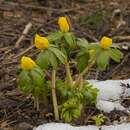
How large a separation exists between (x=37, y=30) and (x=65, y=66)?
3.45ft

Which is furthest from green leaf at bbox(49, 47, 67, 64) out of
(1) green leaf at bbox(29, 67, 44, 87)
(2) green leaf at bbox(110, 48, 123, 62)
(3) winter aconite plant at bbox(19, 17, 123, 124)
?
(2) green leaf at bbox(110, 48, 123, 62)

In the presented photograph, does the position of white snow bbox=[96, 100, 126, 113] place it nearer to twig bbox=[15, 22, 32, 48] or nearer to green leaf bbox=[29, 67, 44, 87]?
green leaf bbox=[29, 67, 44, 87]

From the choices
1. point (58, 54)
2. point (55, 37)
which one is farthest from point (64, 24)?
point (58, 54)

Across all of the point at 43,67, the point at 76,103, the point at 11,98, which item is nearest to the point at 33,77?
the point at 43,67

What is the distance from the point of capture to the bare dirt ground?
2519 millimetres

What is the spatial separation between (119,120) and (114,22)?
125 centimetres

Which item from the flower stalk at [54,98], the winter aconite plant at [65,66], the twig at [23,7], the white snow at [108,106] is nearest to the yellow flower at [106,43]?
the winter aconite plant at [65,66]

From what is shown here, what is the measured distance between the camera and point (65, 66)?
2.39m

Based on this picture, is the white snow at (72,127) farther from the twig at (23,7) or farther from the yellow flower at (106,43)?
the twig at (23,7)

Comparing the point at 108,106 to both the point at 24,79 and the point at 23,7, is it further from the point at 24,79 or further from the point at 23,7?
the point at 23,7

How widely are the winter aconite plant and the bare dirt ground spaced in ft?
0.38

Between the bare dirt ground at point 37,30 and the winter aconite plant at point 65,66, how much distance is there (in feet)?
0.38

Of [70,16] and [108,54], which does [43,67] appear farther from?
[70,16]

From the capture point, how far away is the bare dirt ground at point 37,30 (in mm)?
2519
